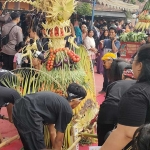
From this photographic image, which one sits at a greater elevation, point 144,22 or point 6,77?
point 144,22

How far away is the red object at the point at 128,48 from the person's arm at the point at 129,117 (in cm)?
592

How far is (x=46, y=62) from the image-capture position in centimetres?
381

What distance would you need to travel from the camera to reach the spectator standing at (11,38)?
644 centimetres

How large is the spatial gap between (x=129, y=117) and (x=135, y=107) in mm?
63

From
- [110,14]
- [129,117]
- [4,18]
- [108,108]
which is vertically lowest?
[108,108]

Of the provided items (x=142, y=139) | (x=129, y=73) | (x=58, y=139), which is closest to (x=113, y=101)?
(x=129, y=73)

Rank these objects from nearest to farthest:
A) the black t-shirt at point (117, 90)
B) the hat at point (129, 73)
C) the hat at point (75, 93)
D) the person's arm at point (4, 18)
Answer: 1. the black t-shirt at point (117, 90)
2. the hat at point (129, 73)
3. the hat at point (75, 93)
4. the person's arm at point (4, 18)

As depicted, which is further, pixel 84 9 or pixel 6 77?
pixel 84 9

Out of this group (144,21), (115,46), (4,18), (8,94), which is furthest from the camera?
(144,21)

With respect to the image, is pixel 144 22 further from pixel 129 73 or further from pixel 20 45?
pixel 129 73

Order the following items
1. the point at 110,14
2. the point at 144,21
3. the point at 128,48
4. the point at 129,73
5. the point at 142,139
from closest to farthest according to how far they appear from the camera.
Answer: the point at 142,139 < the point at 129,73 < the point at 128,48 < the point at 144,21 < the point at 110,14

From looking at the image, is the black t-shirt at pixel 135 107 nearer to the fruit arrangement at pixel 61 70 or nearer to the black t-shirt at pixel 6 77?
the fruit arrangement at pixel 61 70

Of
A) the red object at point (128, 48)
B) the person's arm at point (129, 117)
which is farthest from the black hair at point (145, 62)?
the red object at point (128, 48)

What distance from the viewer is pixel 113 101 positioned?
2.91 m
